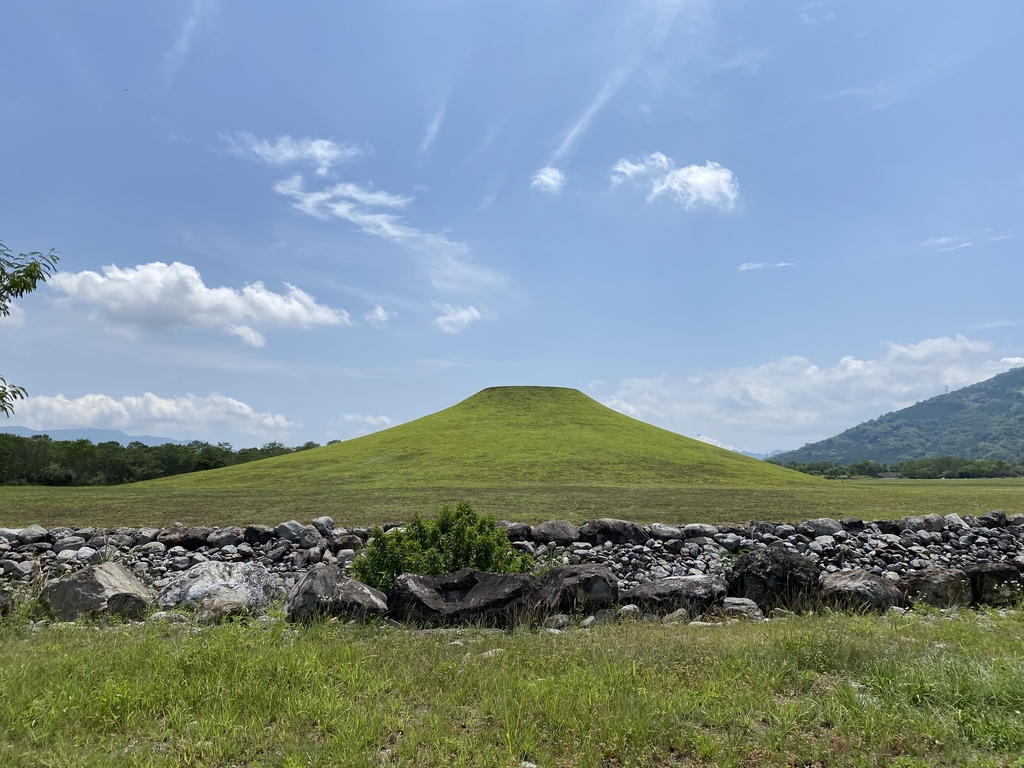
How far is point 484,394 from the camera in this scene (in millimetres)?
122125

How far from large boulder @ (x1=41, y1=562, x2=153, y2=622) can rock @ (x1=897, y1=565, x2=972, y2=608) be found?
13407 mm

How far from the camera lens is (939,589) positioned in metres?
10.6

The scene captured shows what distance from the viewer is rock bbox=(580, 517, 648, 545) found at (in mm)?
18500

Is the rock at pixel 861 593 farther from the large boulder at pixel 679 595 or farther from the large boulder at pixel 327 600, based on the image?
the large boulder at pixel 327 600

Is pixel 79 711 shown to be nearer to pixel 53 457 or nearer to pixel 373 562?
pixel 373 562

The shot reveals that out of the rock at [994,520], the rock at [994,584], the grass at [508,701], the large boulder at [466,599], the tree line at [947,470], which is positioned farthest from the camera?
the tree line at [947,470]

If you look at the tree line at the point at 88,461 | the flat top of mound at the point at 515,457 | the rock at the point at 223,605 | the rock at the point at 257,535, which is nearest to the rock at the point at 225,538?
the rock at the point at 257,535

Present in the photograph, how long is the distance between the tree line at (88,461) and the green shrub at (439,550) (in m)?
84.3

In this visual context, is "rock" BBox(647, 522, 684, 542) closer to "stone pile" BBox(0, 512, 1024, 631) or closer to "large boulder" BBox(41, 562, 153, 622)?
"stone pile" BBox(0, 512, 1024, 631)

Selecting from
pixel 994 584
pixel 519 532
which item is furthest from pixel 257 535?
pixel 994 584

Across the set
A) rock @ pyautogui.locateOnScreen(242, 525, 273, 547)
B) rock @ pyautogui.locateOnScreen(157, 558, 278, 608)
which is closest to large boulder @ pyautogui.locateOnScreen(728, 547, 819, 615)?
rock @ pyautogui.locateOnScreen(157, 558, 278, 608)

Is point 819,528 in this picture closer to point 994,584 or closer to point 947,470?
point 994,584

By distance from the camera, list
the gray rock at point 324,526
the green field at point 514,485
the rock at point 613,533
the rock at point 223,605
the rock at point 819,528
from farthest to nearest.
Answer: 1. the green field at point 514,485
2. the rock at point 819,528
3. the gray rock at point 324,526
4. the rock at point 613,533
5. the rock at point 223,605

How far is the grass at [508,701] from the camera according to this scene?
4.50 meters
